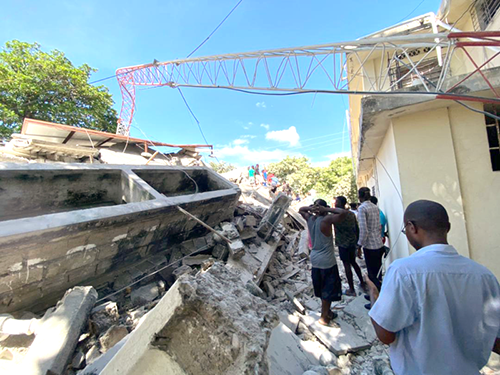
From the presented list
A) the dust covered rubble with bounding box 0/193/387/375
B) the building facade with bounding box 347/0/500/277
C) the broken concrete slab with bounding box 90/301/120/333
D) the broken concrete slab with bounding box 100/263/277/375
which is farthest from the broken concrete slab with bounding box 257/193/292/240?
the broken concrete slab with bounding box 100/263/277/375

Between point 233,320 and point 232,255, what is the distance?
2.78 m

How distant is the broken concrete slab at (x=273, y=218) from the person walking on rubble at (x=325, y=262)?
2575 millimetres

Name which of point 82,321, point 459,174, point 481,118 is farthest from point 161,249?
point 481,118

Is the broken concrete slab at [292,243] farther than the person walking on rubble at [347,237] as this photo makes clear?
Yes

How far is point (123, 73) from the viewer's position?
49.8 feet

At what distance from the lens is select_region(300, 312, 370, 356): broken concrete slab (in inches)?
103

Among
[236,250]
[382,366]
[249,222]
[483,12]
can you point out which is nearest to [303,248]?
[249,222]

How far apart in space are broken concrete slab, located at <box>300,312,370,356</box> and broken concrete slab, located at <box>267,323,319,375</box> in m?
0.39

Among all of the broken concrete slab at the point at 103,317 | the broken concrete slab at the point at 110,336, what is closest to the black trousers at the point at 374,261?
the broken concrete slab at the point at 110,336

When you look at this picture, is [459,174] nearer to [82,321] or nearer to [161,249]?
[161,249]

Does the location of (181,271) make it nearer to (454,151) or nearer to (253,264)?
(253,264)

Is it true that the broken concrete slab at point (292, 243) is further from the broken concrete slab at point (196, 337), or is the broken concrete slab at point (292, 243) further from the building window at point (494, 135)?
the broken concrete slab at point (196, 337)

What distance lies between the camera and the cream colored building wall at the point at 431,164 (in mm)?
3400

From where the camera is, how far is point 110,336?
2086 millimetres
